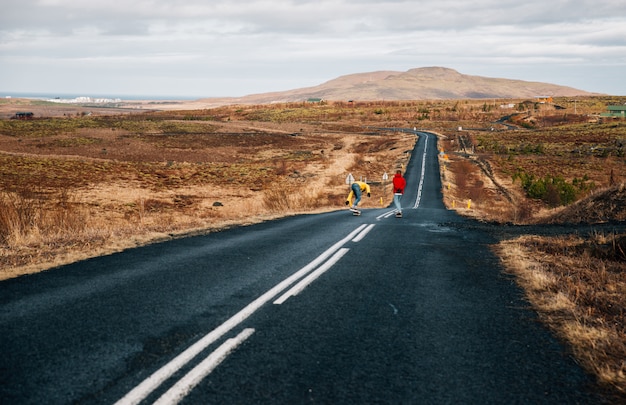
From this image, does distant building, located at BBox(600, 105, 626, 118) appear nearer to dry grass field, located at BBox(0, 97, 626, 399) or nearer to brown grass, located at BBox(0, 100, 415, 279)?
dry grass field, located at BBox(0, 97, 626, 399)

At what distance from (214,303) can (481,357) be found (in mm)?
2942

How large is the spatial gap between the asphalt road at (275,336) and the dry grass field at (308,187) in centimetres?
66

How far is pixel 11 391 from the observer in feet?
10.7

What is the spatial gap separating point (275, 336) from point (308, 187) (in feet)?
113

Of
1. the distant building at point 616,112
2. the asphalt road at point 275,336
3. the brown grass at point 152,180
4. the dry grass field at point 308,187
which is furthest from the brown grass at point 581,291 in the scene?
the distant building at point 616,112

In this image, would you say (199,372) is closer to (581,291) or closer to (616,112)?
(581,291)

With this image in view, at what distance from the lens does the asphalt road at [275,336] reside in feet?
11.2

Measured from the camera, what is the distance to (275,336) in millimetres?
4441

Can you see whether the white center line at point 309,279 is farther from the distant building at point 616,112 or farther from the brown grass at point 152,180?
the distant building at point 616,112

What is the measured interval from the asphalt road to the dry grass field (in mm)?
662

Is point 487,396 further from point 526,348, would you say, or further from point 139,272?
point 139,272

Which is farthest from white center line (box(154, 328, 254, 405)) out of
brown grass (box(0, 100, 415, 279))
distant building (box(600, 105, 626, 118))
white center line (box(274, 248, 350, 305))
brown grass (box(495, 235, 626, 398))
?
distant building (box(600, 105, 626, 118))

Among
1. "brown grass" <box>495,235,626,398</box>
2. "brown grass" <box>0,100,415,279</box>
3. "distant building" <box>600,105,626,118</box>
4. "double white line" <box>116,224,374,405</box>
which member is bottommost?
"brown grass" <box>0,100,415,279</box>

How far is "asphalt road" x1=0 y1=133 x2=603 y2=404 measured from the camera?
11.2 ft
